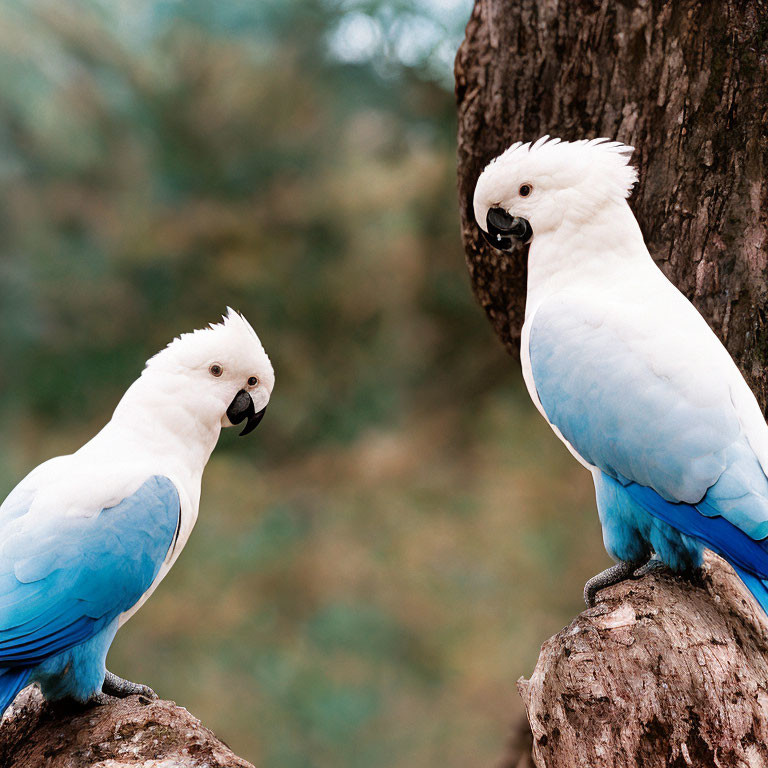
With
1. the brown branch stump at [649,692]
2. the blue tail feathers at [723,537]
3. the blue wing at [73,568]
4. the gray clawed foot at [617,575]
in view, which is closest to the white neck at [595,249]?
the blue tail feathers at [723,537]

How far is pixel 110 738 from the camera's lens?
148 centimetres

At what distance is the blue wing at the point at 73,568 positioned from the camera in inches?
55.8

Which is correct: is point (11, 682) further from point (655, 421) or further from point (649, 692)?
point (655, 421)

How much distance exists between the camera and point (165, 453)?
5.60ft

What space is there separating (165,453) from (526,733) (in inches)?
79.0

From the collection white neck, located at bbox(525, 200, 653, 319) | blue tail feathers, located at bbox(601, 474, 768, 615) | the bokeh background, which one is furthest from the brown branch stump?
the bokeh background

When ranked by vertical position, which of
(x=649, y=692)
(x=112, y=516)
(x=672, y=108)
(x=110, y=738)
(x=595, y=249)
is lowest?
(x=110, y=738)

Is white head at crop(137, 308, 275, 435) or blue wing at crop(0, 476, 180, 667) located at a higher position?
white head at crop(137, 308, 275, 435)

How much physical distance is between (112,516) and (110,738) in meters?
0.43

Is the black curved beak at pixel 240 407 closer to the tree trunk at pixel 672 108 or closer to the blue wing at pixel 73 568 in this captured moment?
the blue wing at pixel 73 568

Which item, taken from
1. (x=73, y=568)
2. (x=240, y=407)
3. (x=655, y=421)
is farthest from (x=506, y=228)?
(x=73, y=568)

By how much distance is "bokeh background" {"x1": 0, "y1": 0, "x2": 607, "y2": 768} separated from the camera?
4.00 m


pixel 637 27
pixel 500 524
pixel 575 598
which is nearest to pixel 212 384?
pixel 637 27

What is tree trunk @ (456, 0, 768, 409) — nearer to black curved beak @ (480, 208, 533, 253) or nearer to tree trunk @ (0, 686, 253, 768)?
black curved beak @ (480, 208, 533, 253)
